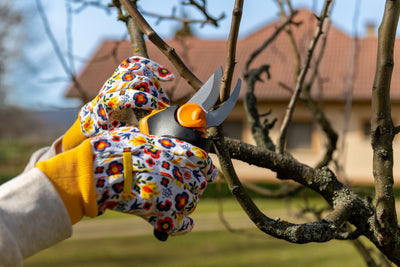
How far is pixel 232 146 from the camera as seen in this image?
127 centimetres

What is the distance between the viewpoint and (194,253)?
25.2 feet

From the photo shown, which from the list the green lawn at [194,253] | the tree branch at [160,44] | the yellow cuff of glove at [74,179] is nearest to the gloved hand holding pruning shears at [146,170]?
the yellow cuff of glove at [74,179]

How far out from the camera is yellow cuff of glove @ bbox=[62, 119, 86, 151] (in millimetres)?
1008

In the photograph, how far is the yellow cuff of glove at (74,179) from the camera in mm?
688

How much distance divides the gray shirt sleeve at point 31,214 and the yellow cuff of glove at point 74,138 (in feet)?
Result: 1.05

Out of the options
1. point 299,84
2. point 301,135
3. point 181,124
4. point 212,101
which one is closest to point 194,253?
point 299,84

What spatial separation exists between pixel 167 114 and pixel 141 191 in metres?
0.15

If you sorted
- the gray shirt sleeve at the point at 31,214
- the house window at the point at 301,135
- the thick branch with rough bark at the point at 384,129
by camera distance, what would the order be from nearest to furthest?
the gray shirt sleeve at the point at 31,214
the thick branch with rough bark at the point at 384,129
the house window at the point at 301,135

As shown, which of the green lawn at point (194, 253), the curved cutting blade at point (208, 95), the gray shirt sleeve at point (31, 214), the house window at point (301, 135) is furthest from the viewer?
the house window at point (301, 135)

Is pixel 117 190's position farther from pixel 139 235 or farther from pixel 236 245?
pixel 139 235

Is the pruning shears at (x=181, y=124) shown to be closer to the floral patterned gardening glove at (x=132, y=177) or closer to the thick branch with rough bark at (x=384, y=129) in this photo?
the floral patterned gardening glove at (x=132, y=177)

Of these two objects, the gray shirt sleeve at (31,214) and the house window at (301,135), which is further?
the house window at (301,135)

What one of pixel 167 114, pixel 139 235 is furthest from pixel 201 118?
pixel 139 235

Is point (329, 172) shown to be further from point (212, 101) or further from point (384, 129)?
point (212, 101)
